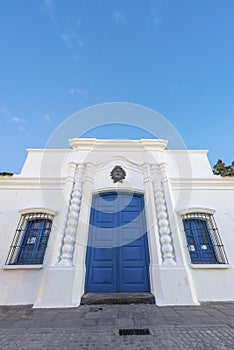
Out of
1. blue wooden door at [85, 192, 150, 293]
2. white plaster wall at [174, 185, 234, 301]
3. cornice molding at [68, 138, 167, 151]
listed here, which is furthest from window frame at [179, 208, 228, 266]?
cornice molding at [68, 138, 167, 151]

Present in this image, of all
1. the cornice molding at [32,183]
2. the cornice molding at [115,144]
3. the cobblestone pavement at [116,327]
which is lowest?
the cobblestone pavement at [116,327]

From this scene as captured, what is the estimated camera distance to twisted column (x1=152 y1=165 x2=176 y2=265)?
4009 mm

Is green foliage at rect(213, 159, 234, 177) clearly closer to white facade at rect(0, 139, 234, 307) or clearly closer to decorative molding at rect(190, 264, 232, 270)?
white facade at rect(0, 139, 234, 307)

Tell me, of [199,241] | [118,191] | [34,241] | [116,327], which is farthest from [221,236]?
[34,241]

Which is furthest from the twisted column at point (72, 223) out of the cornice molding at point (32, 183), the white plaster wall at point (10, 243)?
the cornice molding at point (32, 183)

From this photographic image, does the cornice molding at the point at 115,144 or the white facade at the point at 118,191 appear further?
the cornice molding at the point at 115,144

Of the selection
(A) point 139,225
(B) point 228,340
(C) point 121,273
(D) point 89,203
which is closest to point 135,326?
(B) point 228,340

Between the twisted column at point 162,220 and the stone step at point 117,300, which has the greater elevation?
the twisted column at point 162,220

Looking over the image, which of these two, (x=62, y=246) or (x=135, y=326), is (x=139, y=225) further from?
(x=135, y=326)

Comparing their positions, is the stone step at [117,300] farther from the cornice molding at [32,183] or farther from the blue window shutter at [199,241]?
the cornice molding at [32,183]

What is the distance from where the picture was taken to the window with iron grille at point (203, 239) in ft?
15.1

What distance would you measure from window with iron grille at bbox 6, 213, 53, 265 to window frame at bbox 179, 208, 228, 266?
4.06 meters

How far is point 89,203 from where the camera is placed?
4.91 metres

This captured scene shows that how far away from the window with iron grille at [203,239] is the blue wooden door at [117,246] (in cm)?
134
